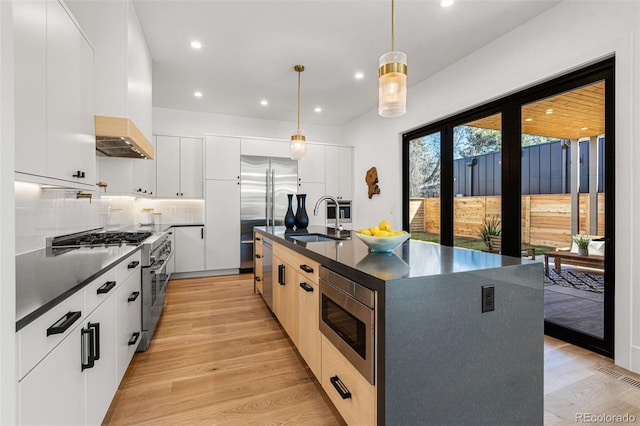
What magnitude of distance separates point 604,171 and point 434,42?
79.5 inches

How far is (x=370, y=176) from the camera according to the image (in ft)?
18.0

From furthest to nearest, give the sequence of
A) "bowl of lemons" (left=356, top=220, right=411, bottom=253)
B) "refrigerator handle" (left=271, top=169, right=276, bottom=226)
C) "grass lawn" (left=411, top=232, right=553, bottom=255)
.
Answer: "refrigerator handle" (left=271, top=169, right=276, bottom=226)
"grass lawn" (left=411, top=232, right=553, bottom=255)
"bowl of lemons" (left=356, top=220, right=411, bottom=253)

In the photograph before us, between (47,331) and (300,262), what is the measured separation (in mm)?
1355

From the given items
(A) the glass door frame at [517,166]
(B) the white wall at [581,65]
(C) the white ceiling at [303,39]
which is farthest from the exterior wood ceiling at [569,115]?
(C) the white ceiling at [303,39]

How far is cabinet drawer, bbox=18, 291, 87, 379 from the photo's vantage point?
86 centimetres

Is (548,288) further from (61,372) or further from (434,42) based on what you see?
(61,372)

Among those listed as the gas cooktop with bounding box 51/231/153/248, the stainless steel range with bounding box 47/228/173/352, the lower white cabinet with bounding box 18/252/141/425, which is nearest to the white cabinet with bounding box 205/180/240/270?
the stainless steel range with bounding box 47/228/173/352

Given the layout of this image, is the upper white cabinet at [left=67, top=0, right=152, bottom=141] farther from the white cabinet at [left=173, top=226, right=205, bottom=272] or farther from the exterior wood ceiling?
the exterior wood ceiling

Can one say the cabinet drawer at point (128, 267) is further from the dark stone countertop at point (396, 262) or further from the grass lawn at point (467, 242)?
the grass lawn at point (467, 242)

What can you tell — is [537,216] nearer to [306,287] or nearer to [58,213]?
[306,287]

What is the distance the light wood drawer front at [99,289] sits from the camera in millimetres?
1310

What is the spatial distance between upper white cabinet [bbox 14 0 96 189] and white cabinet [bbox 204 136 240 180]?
107 inches

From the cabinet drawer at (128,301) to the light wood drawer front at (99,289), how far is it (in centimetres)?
16

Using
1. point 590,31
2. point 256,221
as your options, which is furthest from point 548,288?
point 256,221
